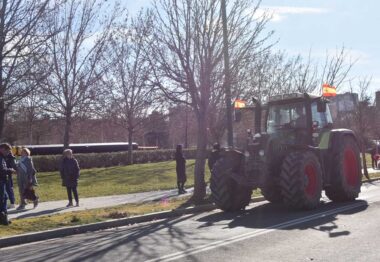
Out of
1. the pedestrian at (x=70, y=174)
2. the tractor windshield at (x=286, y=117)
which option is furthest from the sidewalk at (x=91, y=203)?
the tractor windshield at (x=286, y=117)

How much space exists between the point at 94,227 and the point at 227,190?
136 inches

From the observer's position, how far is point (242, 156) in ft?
45.0

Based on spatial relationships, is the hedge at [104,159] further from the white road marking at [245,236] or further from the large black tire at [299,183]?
the white road marking at [245,236]

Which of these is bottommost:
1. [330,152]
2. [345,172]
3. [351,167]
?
[345,172]

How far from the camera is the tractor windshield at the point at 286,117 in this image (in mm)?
14234

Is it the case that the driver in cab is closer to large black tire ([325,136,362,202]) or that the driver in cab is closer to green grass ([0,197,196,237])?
large black tire ([325,136,362,202])

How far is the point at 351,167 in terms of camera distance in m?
15.3

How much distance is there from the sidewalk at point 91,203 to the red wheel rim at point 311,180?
19.3 ft

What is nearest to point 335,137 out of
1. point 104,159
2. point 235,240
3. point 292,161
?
point 292,161

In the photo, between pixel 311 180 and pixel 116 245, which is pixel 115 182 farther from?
pixel 116 245

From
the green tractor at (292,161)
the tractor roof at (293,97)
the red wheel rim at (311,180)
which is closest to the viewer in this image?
the green tractor at (292,161)

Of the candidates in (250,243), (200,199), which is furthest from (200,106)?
(250,243)

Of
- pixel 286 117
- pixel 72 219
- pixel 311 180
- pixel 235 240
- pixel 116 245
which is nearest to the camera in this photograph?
pixel 235 240

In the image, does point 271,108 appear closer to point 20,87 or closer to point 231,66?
point 231,66
